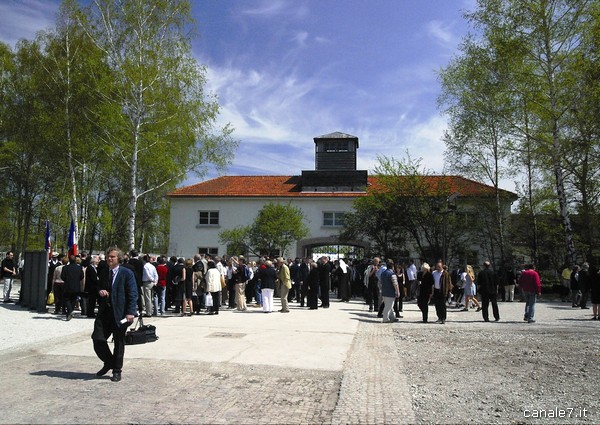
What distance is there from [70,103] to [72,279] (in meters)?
17.6

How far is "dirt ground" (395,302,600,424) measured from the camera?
5645mm

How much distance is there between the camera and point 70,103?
27.7 m

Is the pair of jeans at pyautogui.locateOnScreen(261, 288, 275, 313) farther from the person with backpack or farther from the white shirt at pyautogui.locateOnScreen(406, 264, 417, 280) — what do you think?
the white shirt at pyautogui.locateOnScreen(406, 264, 417, 280)

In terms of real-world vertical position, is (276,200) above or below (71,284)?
above

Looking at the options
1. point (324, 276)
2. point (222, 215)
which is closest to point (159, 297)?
point (324, 276)

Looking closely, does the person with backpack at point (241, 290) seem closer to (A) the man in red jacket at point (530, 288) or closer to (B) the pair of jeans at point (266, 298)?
(B) the pair of jeans at point (266, 298)

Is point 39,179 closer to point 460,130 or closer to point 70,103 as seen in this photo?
point 70,103

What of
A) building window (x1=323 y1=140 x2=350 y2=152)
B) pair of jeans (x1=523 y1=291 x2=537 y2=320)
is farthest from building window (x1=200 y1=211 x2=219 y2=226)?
pair of jeans (x1=523 y1=291 x2=537 y2=320)

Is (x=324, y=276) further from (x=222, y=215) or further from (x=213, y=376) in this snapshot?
(x=222, y=215)

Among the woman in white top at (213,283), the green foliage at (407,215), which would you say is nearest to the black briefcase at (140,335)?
the woman in white top at (213,283)

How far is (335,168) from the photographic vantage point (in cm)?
4259

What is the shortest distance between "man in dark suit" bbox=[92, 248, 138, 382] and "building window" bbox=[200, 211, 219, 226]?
111ft

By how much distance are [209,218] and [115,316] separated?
113 ft

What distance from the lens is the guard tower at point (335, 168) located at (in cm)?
4097
